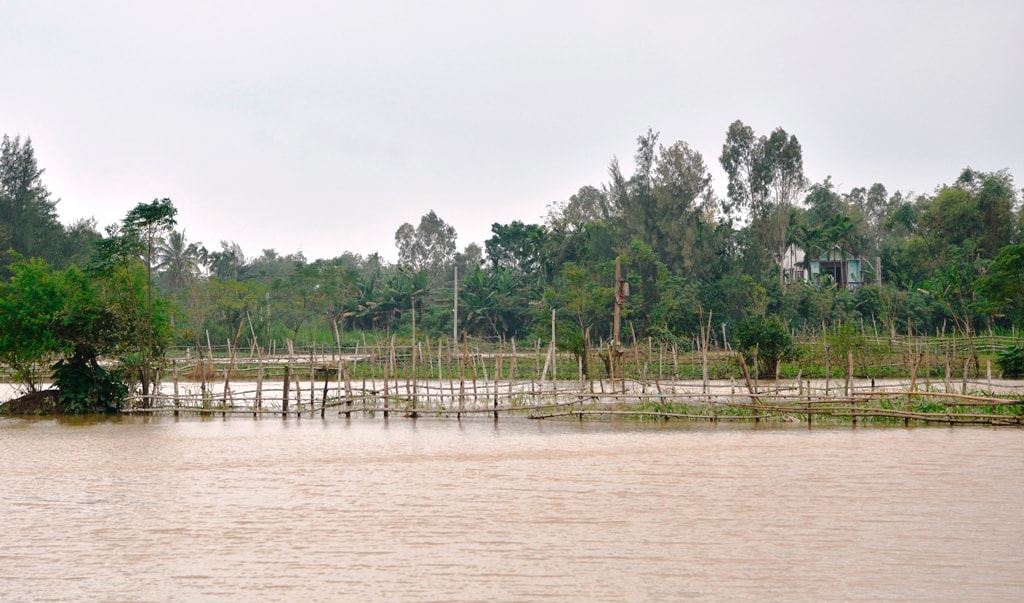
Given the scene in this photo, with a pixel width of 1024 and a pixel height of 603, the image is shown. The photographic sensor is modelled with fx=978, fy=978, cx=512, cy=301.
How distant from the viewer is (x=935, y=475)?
1098 cm

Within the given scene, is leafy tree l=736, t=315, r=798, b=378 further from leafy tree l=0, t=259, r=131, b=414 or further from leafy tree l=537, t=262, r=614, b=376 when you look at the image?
leafy tree l=0, t=259, r=131, b=414

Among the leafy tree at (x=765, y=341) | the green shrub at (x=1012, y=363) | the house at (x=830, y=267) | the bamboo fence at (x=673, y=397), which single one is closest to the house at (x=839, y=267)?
the house at (x=830, y=267)

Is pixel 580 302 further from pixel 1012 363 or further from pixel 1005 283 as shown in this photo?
pixel 1012 363

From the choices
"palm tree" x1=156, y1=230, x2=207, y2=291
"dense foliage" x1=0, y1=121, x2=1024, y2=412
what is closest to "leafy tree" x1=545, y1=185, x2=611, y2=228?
"dense foliage" x1=0, y1=121, x2=1024, y2=412

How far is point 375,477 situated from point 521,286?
2940 centimetres

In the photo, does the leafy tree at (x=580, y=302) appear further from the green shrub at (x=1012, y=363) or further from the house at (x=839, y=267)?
the green shrub at (x=1012, y=363)

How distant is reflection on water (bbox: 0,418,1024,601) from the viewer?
7.05 meters

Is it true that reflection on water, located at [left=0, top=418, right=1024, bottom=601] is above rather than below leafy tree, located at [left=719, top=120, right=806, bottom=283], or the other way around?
below

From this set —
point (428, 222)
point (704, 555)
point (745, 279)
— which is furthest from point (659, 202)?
point (704, 555)

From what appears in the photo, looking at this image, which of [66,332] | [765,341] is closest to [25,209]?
[66,332]

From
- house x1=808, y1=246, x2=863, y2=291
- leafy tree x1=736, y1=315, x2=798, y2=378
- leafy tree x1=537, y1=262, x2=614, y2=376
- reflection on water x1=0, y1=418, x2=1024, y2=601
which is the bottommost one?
reflection on water x1=0, y1=418, x2=1024, y2=601

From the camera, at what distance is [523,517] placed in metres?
9.21

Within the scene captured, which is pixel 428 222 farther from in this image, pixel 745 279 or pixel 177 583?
pixel 177 583

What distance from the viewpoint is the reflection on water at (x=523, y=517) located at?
7055 mm
